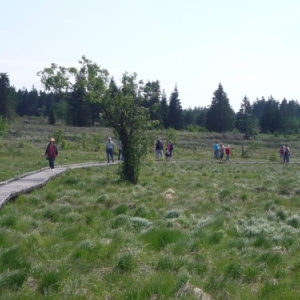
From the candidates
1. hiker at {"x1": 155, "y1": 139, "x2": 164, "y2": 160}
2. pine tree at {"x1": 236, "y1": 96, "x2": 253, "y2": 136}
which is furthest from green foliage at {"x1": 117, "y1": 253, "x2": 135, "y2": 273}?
pine tree at {"x1": 236, "y1": 96, "x2": 253, "y2": 136}

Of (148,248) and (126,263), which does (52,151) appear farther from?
(126,263)

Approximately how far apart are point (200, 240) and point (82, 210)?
4249mm

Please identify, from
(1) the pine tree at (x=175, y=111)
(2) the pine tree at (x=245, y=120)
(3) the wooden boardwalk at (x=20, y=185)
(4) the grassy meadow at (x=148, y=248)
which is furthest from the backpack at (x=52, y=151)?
(1) the pine tree at (x=175, y=111)

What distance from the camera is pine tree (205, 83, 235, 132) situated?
9263 cm

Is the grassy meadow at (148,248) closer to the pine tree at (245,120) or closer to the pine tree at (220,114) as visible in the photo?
the pine tree at (245,120)

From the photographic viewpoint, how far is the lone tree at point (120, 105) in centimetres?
1948

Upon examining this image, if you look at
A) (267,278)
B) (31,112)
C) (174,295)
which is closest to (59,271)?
(174,295)

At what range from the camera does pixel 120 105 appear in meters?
19.6

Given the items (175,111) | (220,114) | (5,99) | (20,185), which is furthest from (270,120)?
(20,185)

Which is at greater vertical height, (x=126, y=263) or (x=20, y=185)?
(x=126, y=263)

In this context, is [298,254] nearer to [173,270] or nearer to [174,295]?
[173,270]

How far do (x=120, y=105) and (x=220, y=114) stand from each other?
76.2m

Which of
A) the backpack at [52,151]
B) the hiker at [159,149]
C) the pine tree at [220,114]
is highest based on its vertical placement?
the pine tree at [220,114]

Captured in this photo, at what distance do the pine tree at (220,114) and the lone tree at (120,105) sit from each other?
241 ft
